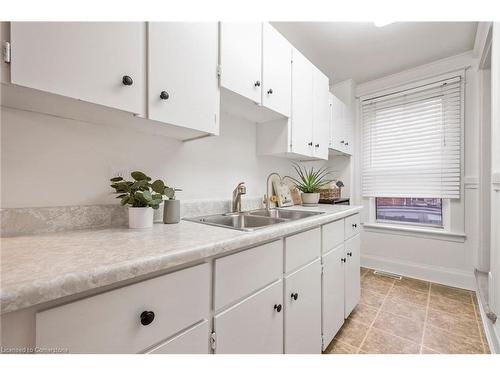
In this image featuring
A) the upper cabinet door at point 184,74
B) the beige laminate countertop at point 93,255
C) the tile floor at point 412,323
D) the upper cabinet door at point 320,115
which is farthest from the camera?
the upper cabinet door at point 320,115

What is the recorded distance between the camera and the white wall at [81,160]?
88cm

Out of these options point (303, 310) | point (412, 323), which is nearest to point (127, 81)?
point (303, 310)

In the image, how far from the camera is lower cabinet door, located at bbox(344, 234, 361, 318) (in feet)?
5.95

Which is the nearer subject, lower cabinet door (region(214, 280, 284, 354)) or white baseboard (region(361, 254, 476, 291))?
lower cabinet door (region(214, 280, 284, 354))

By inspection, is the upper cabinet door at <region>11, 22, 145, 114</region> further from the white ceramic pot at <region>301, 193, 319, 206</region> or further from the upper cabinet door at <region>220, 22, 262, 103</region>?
the white ceramic pot at <region>301, 193, 319, 206</region>

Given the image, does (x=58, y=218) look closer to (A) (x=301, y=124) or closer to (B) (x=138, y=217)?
(B) (x=138, y=217)

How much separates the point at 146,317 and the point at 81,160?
2.65 ft

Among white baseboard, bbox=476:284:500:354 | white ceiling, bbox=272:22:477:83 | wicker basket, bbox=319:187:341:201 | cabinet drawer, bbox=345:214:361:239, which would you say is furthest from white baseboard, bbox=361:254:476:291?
white ceiling, bbox=272:22:477:83

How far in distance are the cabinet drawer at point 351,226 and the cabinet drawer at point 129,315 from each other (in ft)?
4.70

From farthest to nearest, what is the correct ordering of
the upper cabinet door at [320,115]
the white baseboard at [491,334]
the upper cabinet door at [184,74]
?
the upper cabinet door at [320,115]
the white baseboard at [491,334]
the upper cabinet door at [184,74]

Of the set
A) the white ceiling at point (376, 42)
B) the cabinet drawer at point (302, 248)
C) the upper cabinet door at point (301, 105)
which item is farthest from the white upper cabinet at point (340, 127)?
the cabinet drawer at point (302, 248)

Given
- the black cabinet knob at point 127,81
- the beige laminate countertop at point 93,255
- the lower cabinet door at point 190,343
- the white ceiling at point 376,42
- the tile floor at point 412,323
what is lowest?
the tile floor at point 412,323

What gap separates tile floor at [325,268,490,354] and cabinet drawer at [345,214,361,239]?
2.40 feet

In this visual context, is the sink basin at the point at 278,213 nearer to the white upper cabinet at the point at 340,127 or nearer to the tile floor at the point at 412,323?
the tile floor at the point at 412,323
